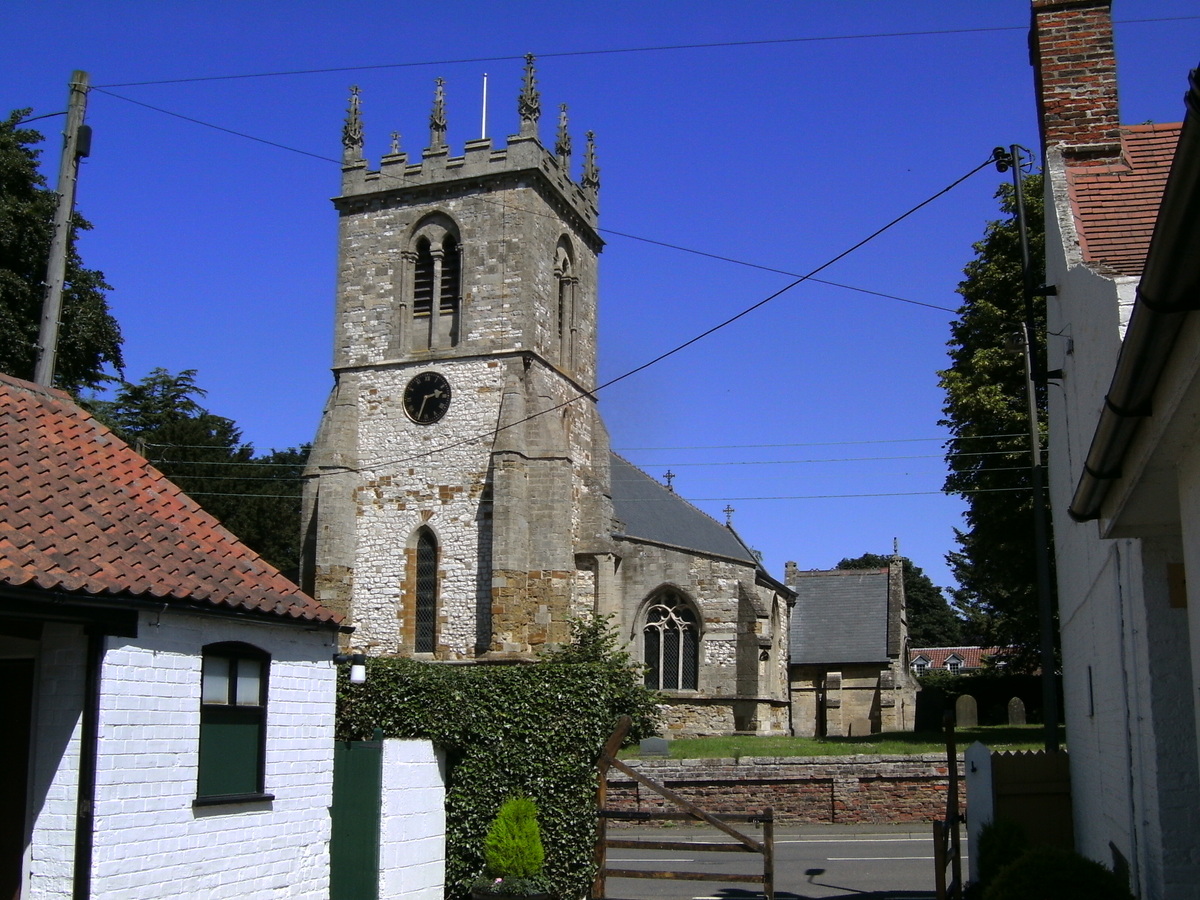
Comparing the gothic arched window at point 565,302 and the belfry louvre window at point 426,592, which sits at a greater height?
the gothic arched window at point 565,302

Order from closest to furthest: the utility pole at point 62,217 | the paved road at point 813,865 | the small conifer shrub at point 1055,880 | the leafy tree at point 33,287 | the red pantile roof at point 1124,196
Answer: the small conifer shrub at point 1055,880, the red pantile roof at point 1124,196, the utility pole at point 62,217, the paved road at point 813,865, the leafy tree at point 33,287

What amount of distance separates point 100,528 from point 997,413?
22454 mm

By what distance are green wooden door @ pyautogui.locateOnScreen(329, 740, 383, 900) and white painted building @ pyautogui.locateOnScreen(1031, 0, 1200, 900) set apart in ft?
25.4

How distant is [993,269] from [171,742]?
2507 cm

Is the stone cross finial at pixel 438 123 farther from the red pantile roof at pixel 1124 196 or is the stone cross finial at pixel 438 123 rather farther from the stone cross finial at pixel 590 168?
the red pantile roof at pixel 1124 196

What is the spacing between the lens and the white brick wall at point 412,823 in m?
14.4

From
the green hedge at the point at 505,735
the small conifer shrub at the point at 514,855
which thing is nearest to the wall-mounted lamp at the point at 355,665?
the green hedge at the point at 505,735

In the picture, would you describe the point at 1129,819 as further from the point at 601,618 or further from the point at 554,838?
the point at 601,618

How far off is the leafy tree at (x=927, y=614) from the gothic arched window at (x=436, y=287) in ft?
217

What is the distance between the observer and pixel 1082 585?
43.3ft

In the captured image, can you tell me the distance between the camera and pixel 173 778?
11.6 metres

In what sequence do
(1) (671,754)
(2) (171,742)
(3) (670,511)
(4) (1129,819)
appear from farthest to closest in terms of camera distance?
1. (3) (670,511)
2. (1) (671,754)
3. (2) (171,742)
4. (4) (1129,819)

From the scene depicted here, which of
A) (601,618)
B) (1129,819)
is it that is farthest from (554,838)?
(601,618)

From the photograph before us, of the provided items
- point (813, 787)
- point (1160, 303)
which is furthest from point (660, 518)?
point (1160, 303)
